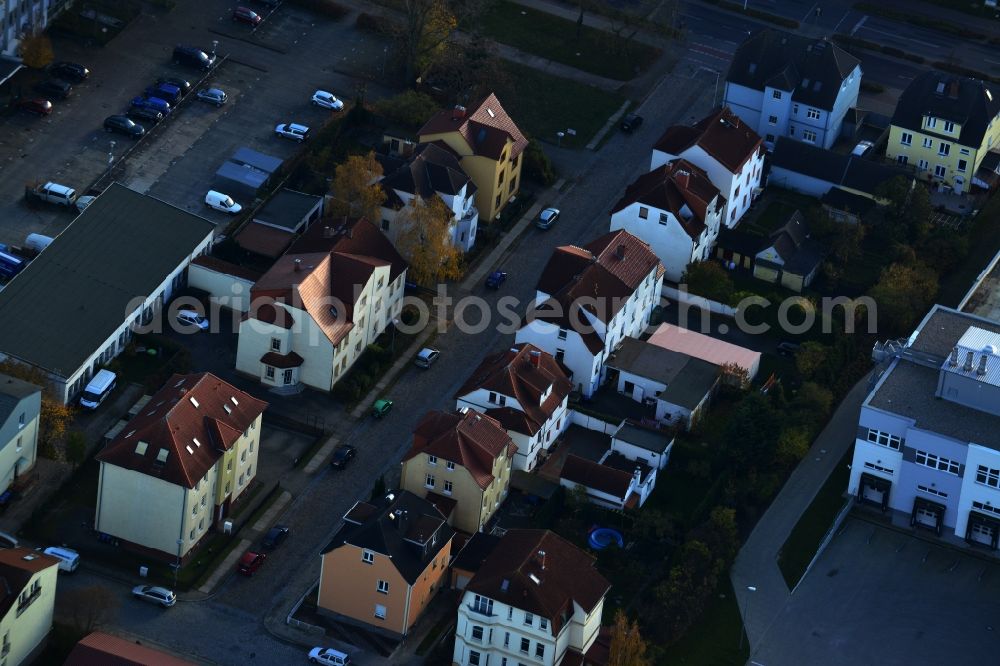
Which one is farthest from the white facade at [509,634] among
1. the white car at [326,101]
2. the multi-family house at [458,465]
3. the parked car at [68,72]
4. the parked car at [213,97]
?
the parked car at [68,72]

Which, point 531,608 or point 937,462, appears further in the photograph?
point 937,462

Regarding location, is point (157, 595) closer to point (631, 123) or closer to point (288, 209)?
point (288, 209)

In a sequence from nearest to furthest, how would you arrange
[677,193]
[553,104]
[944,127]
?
1. [677,193]
2. [944,127]
3. [553,104]

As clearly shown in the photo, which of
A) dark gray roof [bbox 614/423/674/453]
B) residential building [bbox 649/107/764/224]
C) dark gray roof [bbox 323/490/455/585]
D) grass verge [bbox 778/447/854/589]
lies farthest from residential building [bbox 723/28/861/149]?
dark gray roof [bbox 323/490/455/585]

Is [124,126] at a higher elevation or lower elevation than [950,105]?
lower

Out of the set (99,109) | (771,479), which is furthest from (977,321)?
(99,109)

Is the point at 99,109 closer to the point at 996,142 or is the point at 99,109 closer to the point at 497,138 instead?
the point at 497,138

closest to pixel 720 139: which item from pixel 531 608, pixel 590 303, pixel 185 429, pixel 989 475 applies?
pixel 590 303

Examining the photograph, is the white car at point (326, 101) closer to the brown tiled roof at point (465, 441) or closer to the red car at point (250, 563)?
the brown tiled roof at point (465, 441)
